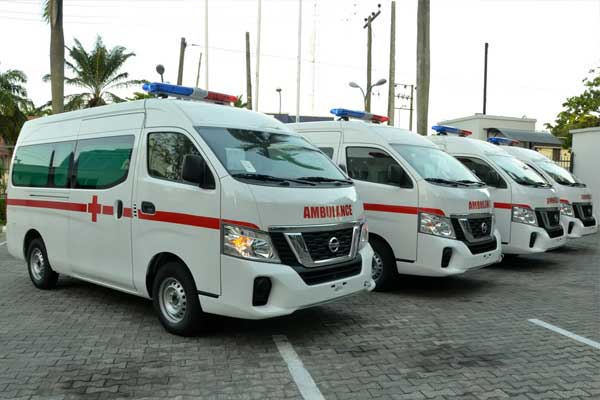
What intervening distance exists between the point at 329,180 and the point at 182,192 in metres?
1.52

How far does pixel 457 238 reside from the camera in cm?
689

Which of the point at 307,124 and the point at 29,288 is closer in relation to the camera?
the point at 29,288

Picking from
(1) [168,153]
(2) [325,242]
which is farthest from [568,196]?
(1) [168,153]

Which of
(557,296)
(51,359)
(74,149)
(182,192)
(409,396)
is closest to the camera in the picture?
(409,396)

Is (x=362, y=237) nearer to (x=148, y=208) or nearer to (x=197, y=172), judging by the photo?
(x=197, y=172)

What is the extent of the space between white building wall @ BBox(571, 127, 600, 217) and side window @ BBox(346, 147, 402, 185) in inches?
504

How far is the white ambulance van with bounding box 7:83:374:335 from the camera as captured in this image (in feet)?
15.4

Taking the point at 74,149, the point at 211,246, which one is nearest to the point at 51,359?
the point at 211,246

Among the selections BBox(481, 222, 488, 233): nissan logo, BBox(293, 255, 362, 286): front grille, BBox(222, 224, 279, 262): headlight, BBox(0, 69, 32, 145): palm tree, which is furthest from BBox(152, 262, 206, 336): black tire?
BBox(0, 69, 32, 145): palm tree

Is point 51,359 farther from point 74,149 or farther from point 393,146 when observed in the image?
point 393,146

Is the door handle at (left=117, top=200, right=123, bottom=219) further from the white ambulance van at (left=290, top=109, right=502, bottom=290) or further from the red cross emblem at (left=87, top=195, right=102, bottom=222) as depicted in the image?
the white ambulance van at (left=290, top=109, right=502, bottom=290)

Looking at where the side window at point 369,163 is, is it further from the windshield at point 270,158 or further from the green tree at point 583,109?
the green tree at point 583,109

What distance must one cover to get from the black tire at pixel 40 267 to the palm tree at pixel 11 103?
21.5 metres

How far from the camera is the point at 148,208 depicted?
17.7ft
